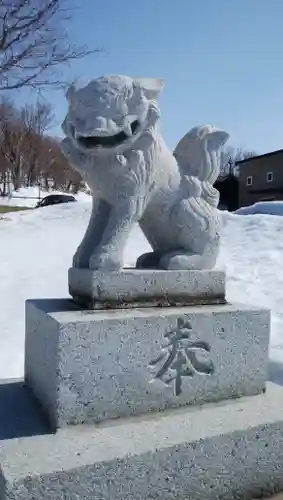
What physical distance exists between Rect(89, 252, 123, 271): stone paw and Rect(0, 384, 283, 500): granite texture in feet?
2.15

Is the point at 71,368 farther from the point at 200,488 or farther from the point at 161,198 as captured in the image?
the point at 161,198

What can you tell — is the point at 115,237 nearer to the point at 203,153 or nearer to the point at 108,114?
the point at 108,114

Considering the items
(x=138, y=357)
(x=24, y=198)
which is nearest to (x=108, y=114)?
(x=138, y=357)

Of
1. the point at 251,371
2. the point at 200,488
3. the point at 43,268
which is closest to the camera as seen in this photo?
the point at 200,488

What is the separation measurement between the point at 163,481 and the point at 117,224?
3.57ft

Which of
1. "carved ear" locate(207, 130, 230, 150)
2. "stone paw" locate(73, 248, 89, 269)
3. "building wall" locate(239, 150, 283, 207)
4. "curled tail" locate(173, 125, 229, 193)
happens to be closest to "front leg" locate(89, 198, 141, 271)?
"stone paw" locate(73, 248, 89, 269)

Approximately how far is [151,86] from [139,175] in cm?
41

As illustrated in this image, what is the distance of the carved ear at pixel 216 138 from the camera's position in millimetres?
2316

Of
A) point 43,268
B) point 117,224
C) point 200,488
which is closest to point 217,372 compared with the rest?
point 200,488

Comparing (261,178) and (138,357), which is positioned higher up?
(261,178)

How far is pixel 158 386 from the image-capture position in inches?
77.3

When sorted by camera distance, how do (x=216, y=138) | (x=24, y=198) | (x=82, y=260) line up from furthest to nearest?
(x=24, y=198) < (x=216, y=138) < (x=82, y=260)

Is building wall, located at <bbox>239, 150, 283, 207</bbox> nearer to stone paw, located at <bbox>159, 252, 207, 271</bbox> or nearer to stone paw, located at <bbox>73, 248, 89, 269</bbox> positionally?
stone paw, located at <bbox>159, 252, 207, 271</bbox>

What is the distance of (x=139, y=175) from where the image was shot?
2057 mm
